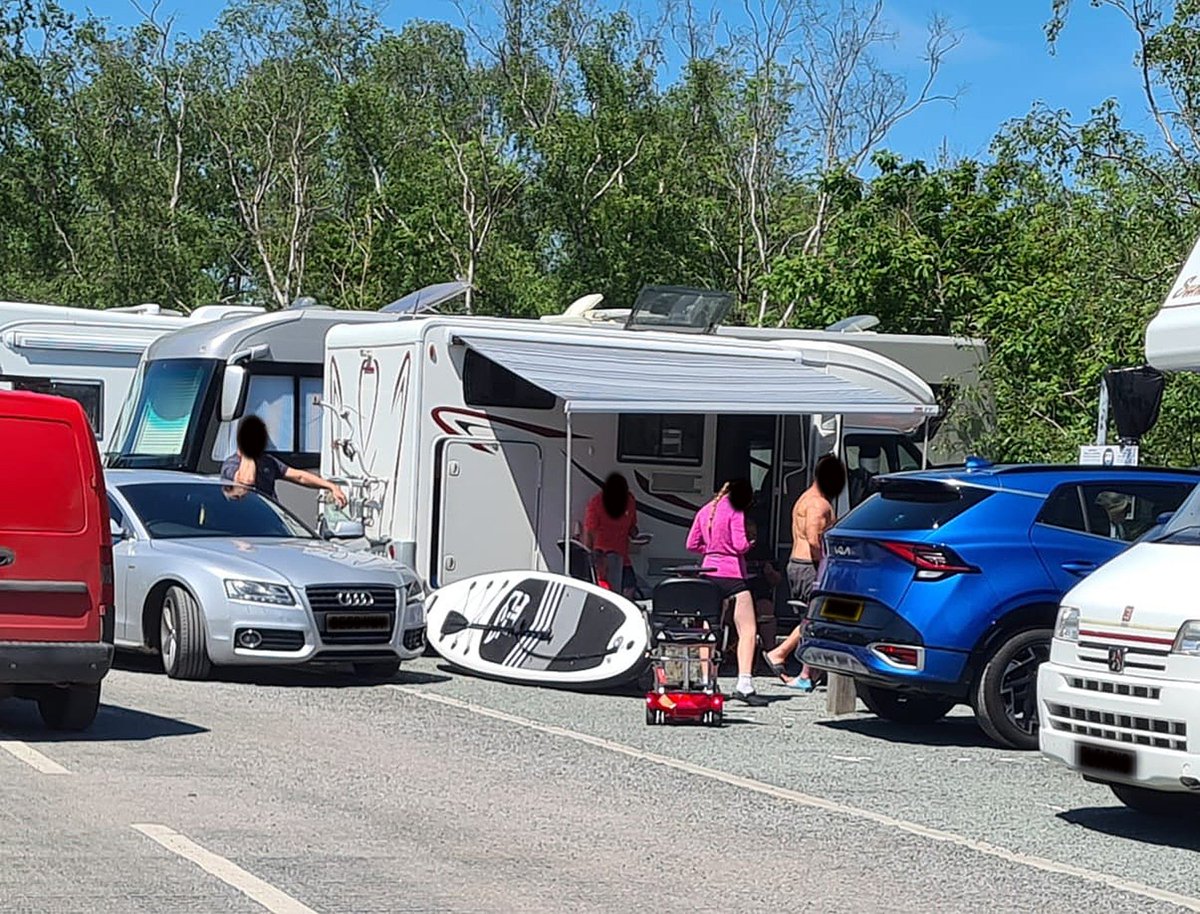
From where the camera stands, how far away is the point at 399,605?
49.6 feet

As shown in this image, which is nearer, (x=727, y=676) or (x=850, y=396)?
(x=727, y=676)

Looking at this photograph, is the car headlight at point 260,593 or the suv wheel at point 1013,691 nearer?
the suv wheel at point 1013,691

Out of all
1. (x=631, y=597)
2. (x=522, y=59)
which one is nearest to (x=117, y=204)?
(x=522, y=59)

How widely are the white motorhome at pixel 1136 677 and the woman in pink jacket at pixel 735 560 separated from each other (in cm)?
497

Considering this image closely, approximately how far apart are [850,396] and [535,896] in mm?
11515

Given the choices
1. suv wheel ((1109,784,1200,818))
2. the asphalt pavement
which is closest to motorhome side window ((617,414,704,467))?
the asphalt pavement

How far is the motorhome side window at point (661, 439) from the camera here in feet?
61.5

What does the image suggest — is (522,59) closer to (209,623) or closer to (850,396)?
(850,396)

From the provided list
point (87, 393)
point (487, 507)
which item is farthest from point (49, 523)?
point (87, 393)

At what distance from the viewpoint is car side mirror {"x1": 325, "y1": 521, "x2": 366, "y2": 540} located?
637 inches

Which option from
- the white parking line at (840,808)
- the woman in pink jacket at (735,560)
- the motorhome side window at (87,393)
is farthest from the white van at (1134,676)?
the motorhome side window at (87,393)

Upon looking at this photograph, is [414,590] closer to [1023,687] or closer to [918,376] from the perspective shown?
[1023,687]

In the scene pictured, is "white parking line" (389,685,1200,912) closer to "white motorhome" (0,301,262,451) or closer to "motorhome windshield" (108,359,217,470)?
"motorhome windshield" (108,359,217,470)

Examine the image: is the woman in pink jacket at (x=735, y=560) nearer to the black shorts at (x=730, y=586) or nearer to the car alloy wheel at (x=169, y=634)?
the black shorts at (x=730, y=586)
